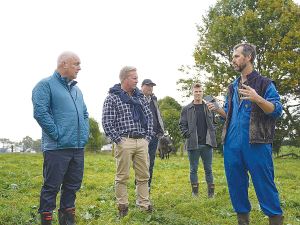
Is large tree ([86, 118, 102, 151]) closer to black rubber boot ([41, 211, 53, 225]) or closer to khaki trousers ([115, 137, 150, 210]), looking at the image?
khaki trousers ([115, 137, 150, 210])

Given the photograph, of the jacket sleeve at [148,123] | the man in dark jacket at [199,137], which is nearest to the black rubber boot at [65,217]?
the jacket sleeve at [148,123]

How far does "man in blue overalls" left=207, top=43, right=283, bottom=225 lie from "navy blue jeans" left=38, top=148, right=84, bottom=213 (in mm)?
2075

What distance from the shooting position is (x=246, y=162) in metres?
3.44

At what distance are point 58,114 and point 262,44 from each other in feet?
57.4

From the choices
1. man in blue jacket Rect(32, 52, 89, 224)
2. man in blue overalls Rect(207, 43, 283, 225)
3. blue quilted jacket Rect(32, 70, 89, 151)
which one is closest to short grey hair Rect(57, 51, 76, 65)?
man in blue jacket Rect(32, 52, 89, 224)

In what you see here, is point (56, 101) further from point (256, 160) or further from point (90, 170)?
point (90, 170)

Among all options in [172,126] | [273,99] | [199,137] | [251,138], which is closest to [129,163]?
[251,138]

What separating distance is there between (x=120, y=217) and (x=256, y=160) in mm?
2210

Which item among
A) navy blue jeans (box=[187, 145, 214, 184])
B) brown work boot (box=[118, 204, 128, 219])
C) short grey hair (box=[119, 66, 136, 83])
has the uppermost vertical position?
short grey hair (box=[119, 66, 136, 83])

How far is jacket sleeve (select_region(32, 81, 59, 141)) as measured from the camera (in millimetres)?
3506

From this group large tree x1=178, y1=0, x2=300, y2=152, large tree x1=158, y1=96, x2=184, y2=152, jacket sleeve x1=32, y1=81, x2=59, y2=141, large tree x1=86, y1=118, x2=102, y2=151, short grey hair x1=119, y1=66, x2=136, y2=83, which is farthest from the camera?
large tree x1=158, y1=96, x2=184, y2=152

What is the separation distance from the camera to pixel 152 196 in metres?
6.18

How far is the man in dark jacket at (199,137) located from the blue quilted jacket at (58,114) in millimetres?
2683

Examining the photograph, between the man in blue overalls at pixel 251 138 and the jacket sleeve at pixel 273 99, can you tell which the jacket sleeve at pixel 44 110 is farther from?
the jacket sleeve at pixel 273 99
